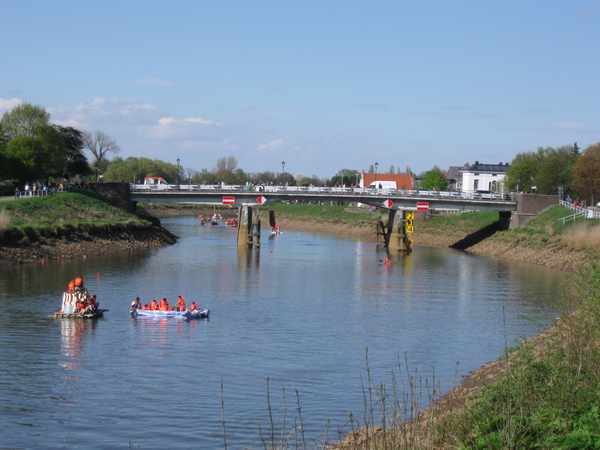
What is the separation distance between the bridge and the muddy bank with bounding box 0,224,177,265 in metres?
6.16

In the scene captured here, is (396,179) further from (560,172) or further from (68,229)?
(68,229)

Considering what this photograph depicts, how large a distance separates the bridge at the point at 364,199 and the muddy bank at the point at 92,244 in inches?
242

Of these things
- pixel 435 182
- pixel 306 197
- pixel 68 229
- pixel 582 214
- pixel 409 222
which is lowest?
pixel 68 229

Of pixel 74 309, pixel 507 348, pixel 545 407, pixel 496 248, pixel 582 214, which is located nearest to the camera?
pixel 545 407

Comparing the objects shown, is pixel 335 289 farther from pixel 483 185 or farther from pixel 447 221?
pixel 483 185

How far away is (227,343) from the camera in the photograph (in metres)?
30.4

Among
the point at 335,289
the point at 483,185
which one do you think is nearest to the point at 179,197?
the point at 335,289

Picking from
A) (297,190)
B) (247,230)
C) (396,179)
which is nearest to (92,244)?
(247,230)

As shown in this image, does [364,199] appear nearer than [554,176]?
Yes

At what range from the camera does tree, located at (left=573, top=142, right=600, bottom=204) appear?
312 feet

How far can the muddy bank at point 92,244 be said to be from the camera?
58.2 metres

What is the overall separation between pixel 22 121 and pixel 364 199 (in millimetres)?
49207

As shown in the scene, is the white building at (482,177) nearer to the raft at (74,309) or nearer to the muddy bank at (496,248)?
the muddy bank at (496,248)

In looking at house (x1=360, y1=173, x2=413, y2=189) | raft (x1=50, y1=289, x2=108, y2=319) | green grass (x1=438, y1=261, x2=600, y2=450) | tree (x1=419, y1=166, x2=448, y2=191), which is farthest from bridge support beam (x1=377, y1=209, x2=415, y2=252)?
house (x1=360, y1=173, x2=413, y2=189)
